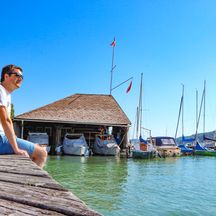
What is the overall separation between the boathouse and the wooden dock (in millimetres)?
27473

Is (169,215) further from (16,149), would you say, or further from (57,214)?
(57,214)

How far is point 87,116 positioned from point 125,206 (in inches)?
903

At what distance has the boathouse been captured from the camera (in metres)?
30.3

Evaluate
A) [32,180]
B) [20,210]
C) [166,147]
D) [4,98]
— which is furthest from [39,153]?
[166,147]

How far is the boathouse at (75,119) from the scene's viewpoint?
30281 mm

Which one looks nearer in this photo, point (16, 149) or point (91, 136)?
point (16, 149)

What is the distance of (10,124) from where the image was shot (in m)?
3.94

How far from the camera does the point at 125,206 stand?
875 cm

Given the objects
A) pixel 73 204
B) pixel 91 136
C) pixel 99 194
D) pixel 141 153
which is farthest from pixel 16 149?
pixel 91 136

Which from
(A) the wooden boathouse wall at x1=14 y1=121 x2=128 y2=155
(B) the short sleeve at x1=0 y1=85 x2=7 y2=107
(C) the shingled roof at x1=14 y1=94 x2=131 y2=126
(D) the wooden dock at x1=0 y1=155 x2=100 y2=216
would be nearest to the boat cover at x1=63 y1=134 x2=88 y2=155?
(C) the shingled roof at x1=14 y1=94 x2=131 y2=126

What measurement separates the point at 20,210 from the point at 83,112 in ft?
101

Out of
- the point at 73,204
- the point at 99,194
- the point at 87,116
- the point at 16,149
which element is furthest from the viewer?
the point at 87,116

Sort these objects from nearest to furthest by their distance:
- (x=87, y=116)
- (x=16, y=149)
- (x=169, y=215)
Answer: (x=16, y=149)
(x=169, y=215)
(x=87, y=116)

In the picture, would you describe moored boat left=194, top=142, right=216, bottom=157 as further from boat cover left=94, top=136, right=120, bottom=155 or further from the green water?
the green water
